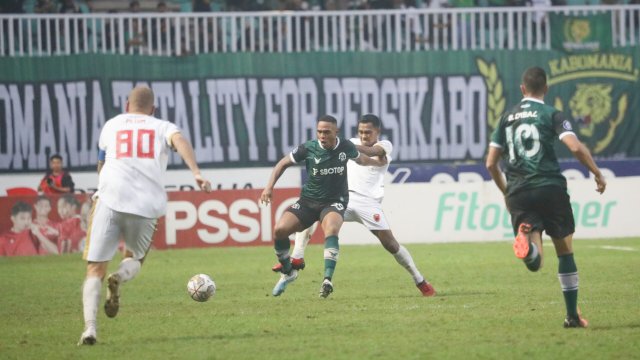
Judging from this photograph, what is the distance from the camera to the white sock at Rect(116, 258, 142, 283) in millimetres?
10467

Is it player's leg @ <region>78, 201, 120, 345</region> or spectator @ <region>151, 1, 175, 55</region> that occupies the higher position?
spectator @ <region>151, 1, 175, 55</region>

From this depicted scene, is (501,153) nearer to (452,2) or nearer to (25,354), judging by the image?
(25,354)

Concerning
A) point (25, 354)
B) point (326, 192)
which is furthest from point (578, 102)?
point (25, 354)

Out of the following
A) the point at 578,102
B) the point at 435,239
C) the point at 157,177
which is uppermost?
the point at 157,177

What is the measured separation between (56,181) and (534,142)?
15.4 metres

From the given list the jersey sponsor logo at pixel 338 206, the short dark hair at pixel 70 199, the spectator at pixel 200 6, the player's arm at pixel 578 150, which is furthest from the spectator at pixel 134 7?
the player's arm at pixel 578 150

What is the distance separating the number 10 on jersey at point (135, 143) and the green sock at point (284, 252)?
12.9 ft

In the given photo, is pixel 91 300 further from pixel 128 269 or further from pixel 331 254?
pixel 331 254

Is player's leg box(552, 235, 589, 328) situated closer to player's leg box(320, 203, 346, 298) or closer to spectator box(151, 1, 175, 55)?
player's leg box(320, 203, 346, 298)

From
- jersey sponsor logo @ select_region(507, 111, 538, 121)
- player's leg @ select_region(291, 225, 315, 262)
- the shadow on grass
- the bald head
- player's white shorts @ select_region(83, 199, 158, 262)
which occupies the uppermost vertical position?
the bald head

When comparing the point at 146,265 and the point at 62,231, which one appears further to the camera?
the point at 62,231

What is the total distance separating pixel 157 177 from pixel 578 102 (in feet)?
58.4

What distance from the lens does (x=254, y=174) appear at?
2569 centimetres

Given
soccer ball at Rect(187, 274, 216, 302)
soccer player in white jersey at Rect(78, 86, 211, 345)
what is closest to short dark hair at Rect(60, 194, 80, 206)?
soccer ball at Rect(187, 274, 216, 302)
